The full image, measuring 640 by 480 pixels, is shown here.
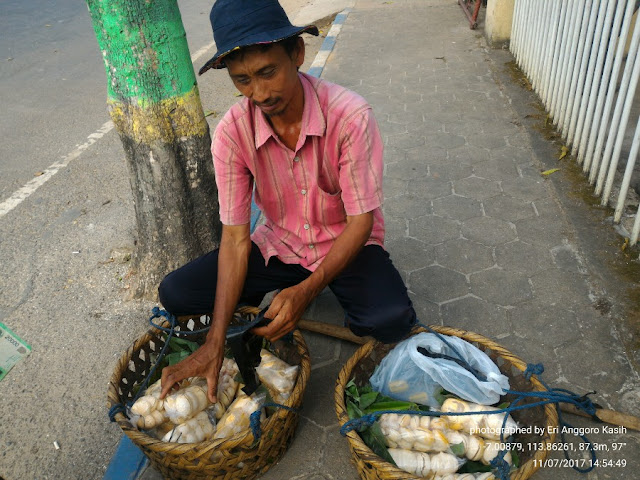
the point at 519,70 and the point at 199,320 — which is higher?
the point at 199,320

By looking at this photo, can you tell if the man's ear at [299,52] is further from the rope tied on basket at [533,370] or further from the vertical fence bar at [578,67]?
the vertical fence bar at [578,67]

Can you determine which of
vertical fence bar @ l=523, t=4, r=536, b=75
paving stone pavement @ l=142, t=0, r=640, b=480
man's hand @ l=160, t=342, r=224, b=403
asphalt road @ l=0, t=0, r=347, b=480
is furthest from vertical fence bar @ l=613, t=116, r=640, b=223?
asphalt road @ l=0, t=0, r=347, b=480

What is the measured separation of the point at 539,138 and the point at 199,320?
3.48 meters

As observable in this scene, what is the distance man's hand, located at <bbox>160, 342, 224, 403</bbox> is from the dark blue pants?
1.28 feet

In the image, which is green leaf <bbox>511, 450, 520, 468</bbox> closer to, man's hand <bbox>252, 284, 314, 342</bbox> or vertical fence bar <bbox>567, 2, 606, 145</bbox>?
man's hand <bbox>252, 284, 314, 342</bbox>

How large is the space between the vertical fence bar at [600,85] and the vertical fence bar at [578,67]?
6.8 inches

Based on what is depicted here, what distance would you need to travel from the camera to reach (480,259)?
A: 3.42 meters

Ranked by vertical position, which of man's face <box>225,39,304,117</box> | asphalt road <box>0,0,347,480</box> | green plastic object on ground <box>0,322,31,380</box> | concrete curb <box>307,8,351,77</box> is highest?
man's face <box>225,39,304,117</box>

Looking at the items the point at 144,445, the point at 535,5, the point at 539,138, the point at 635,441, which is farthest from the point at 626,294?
the point at 535,5

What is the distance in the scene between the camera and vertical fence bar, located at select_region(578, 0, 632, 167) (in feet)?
11.9

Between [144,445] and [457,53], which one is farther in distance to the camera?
[457,53]

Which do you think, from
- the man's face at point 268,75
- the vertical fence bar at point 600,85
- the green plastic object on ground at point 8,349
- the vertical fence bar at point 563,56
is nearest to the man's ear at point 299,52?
the man's face at point 268,75

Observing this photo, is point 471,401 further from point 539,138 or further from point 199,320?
point 539,138

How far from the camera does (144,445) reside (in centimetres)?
202
